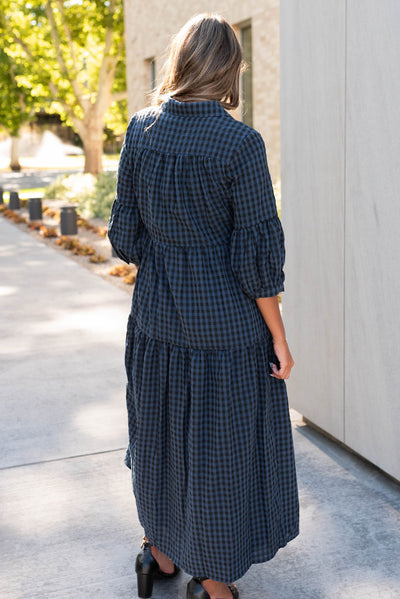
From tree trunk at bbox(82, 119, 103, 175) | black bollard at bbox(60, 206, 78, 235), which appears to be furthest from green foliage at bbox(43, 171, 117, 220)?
black bollard at bbox(60, 206, 78, 235)

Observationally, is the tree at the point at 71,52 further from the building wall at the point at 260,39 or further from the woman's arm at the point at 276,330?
the woman's arm at the point at 276,330

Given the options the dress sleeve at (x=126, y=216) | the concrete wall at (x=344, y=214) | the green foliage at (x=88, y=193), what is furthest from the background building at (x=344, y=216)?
the green foliage at (x=88, y=193)

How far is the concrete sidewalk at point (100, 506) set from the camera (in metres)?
2.73

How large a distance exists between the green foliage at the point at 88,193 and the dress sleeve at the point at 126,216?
12147 mm

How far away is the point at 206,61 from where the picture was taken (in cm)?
214

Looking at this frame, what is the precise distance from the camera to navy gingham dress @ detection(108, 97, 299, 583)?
2.16 m

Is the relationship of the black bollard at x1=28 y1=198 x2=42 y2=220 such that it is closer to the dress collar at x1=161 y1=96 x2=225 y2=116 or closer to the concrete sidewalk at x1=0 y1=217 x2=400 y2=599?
the concrete sidewalk at x1=0 y1=217 x2=400 y2=599

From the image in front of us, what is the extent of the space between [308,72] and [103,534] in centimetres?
242

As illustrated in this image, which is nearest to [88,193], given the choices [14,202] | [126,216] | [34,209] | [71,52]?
[14,202]

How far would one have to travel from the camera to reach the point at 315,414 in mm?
3982

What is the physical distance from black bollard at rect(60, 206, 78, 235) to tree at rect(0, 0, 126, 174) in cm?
1049

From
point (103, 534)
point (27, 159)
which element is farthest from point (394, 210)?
point (27, 159)

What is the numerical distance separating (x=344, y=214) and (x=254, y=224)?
4.68 ft

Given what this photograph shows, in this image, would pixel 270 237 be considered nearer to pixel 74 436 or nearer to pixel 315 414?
pixel 315 414
